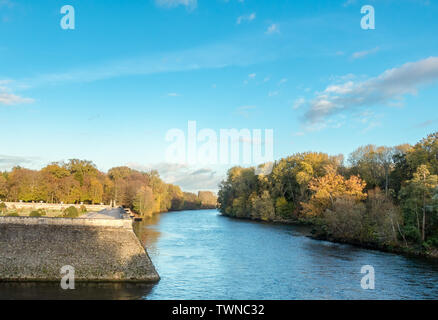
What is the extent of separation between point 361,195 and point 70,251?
5210cm

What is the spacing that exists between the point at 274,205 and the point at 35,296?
285ft

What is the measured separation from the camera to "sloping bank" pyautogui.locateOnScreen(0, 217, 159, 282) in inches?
1139

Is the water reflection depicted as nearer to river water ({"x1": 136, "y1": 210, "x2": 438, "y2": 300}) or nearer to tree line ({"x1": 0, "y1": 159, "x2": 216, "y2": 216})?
river water ({"x1": 136, "y1": 210, "x2": 438, "y2": 300})

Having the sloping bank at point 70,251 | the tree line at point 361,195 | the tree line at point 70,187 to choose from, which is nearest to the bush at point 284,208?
the tree line at point 361,195

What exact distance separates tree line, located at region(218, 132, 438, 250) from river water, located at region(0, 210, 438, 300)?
5.35 m

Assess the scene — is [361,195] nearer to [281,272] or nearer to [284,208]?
[281,272]

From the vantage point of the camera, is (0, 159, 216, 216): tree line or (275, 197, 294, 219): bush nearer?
(0, 159, 216, 216): tree line

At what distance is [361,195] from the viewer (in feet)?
211

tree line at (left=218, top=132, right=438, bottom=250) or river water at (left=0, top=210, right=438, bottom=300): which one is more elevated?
tree line at (left=218, top=132, right=438, bottom=250)

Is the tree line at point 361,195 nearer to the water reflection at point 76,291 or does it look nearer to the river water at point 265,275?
the river water at point 265,275

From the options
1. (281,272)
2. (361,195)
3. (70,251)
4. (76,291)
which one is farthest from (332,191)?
(76,291)

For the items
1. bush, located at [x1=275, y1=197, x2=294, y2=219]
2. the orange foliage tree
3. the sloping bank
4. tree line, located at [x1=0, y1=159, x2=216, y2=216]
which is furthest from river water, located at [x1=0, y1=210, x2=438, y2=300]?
bush, located at [x1=275, y1=197, x2=294, y2=219]

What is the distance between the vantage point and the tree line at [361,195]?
47094 millimetres
